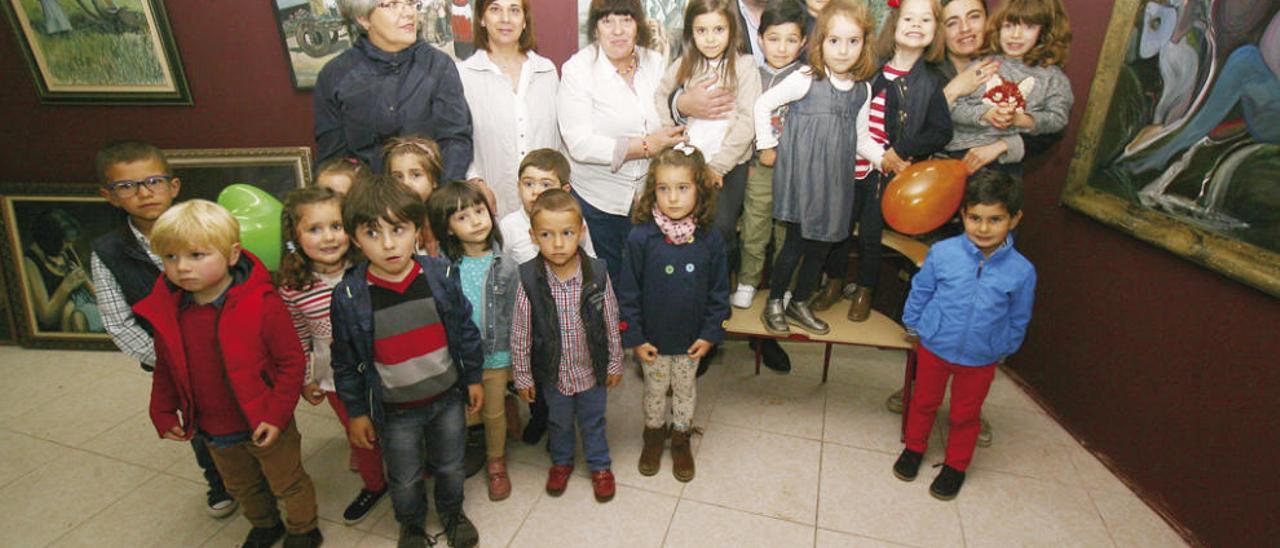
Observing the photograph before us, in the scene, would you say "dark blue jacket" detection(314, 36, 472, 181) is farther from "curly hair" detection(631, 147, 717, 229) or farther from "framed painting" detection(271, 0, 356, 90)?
"framed painting" detection(271, 0, 356, 90)

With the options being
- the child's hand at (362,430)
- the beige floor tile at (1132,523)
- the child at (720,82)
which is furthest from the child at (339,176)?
the beige floor tile at (1132,523)

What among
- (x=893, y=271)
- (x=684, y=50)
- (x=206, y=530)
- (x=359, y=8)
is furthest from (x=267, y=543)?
(x=893, y=271)

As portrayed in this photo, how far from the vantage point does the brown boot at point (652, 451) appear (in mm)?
2373

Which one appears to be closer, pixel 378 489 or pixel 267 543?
pixel 267 543

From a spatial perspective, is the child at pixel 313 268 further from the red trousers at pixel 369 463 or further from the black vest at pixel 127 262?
the black vest at pixel 127 262

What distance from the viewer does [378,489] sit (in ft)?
7.36

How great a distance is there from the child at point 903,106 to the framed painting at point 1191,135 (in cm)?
63

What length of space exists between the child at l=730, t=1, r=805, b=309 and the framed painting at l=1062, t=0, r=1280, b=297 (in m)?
1.22

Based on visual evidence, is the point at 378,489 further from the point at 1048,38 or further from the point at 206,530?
the point at 1048,38

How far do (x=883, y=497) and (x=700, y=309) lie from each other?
39.2 inches

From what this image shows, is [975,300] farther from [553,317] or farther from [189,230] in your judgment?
[189,230]

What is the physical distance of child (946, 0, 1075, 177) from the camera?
226 cm

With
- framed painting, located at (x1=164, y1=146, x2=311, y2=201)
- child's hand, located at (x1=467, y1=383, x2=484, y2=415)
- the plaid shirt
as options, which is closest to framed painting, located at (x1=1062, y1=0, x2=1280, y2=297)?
the plaid shirt

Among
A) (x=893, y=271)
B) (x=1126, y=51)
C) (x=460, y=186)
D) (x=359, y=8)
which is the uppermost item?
(x=359, y=8)
